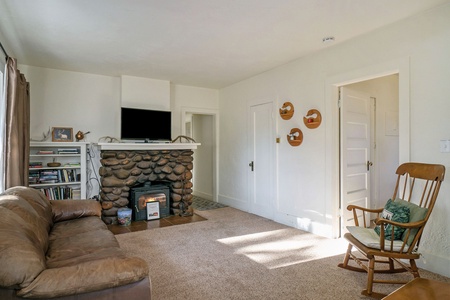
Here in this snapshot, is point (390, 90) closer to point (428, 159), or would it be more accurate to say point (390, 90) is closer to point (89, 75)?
point (428, 159)

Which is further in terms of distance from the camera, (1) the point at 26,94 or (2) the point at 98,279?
(1) the point at 26,94

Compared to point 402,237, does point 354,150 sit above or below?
above

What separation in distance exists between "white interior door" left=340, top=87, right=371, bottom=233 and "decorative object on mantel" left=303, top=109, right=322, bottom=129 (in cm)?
29

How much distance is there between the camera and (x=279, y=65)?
4324mm

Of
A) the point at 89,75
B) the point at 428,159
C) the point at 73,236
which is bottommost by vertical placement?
the point at 73,236

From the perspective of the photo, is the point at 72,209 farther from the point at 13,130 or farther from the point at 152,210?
the point at 152,210

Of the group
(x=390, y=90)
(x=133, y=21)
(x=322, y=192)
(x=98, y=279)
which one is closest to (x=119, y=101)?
(x=133, y=21)

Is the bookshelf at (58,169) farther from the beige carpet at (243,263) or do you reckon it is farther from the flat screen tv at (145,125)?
the beige carpet at (243,263)

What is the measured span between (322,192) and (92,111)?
4.11 meters

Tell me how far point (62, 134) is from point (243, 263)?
12.2 feet

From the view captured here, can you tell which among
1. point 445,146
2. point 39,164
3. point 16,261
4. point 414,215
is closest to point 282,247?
point 414,215

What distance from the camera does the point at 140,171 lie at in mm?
4691

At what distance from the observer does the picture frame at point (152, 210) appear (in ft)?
15.1

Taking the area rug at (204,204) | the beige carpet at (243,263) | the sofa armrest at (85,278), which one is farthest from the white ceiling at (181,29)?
the area rug at (204,204)
